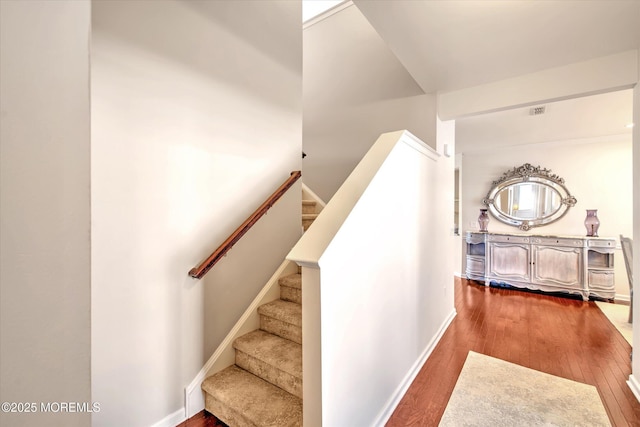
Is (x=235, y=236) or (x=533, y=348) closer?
(x=235, y=236)

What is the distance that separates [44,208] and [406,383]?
234 centimetres

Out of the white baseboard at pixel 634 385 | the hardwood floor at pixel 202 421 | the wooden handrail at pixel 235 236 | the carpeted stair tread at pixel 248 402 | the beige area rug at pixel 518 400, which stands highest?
the wooden handrail at pixel 235 236

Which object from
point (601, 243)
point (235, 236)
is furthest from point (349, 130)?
point (601, 243)

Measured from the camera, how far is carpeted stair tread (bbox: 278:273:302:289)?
2.32m

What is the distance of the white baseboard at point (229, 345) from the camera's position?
179 cm

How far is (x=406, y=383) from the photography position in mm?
2059

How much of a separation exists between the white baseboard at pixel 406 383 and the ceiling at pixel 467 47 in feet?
8.29

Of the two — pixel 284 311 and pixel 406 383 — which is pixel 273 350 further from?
pixel 406 383

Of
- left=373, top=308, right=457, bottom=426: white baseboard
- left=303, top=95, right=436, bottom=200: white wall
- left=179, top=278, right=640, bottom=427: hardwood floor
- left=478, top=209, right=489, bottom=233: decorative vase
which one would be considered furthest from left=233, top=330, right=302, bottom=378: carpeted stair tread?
left=478, top=209, right=489, bottom=233: decorative vase

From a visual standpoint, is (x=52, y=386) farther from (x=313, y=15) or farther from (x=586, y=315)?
(x=586, y=315)

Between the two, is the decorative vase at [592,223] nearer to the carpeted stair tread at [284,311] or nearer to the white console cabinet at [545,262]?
the white console cabinet at [545,262]

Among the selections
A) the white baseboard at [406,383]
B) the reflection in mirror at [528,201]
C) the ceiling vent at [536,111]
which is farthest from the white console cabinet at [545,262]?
the white baseboard at [406,383]

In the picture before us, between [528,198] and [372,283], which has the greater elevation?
[528,198]

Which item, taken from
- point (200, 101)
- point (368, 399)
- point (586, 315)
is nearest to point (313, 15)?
point (200, 101)
